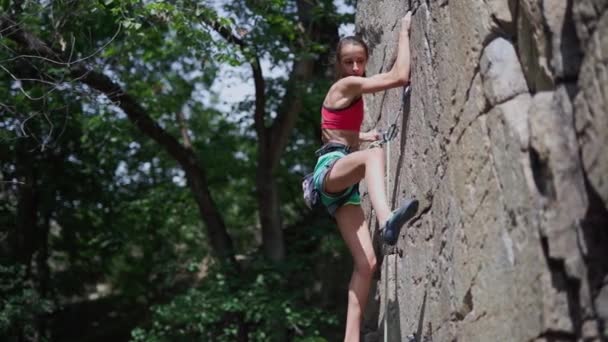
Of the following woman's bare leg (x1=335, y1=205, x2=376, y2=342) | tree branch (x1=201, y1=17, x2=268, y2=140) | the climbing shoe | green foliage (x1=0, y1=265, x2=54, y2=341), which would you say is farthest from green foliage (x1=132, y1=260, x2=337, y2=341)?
the climbing shoe

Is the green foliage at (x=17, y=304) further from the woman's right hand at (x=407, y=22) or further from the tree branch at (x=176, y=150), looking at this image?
the woman's right hand at (x=407, y=22)

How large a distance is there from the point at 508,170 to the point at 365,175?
3.84 feet

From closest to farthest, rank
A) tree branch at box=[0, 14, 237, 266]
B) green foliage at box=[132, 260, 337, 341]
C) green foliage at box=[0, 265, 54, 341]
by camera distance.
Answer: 1. tree branch at box=[0, 14, 237, 266]
2. green foliage at box=[132, 260, 337, 341]
3. green foliage at box=[0, 265, 54, 341]

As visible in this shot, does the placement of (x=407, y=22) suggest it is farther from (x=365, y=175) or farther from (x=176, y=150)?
(x=176, y=150)

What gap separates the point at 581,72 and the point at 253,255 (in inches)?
310

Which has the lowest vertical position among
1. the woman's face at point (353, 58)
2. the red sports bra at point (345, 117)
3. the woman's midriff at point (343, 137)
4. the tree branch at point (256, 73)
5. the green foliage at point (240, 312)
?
the woman's midriff at point (343, 137)

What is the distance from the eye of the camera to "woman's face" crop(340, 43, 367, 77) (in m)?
5.12

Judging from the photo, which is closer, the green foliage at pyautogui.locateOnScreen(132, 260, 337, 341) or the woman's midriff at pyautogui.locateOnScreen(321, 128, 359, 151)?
the woman's midriff at pyautogui.locateOnScreen(321, 128, 359, 151)

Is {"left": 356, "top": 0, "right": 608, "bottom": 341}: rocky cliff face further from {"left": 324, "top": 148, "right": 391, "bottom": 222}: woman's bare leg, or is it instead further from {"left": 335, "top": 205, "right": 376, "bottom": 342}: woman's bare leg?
{"left": 324, "top": 148, "right": 391, "bottom": 222}: woman's bare leg

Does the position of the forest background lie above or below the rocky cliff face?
above

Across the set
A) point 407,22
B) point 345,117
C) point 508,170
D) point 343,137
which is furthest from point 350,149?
point 508,170

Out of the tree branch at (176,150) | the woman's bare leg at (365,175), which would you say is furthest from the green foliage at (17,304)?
the woman's bare leg at (365,175)

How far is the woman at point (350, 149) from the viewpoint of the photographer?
4.89 meters

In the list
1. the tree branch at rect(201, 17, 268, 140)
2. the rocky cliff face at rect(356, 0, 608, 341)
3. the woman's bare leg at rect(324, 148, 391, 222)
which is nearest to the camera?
the rocky cliff face at rect(356, 0, 608, 341)
